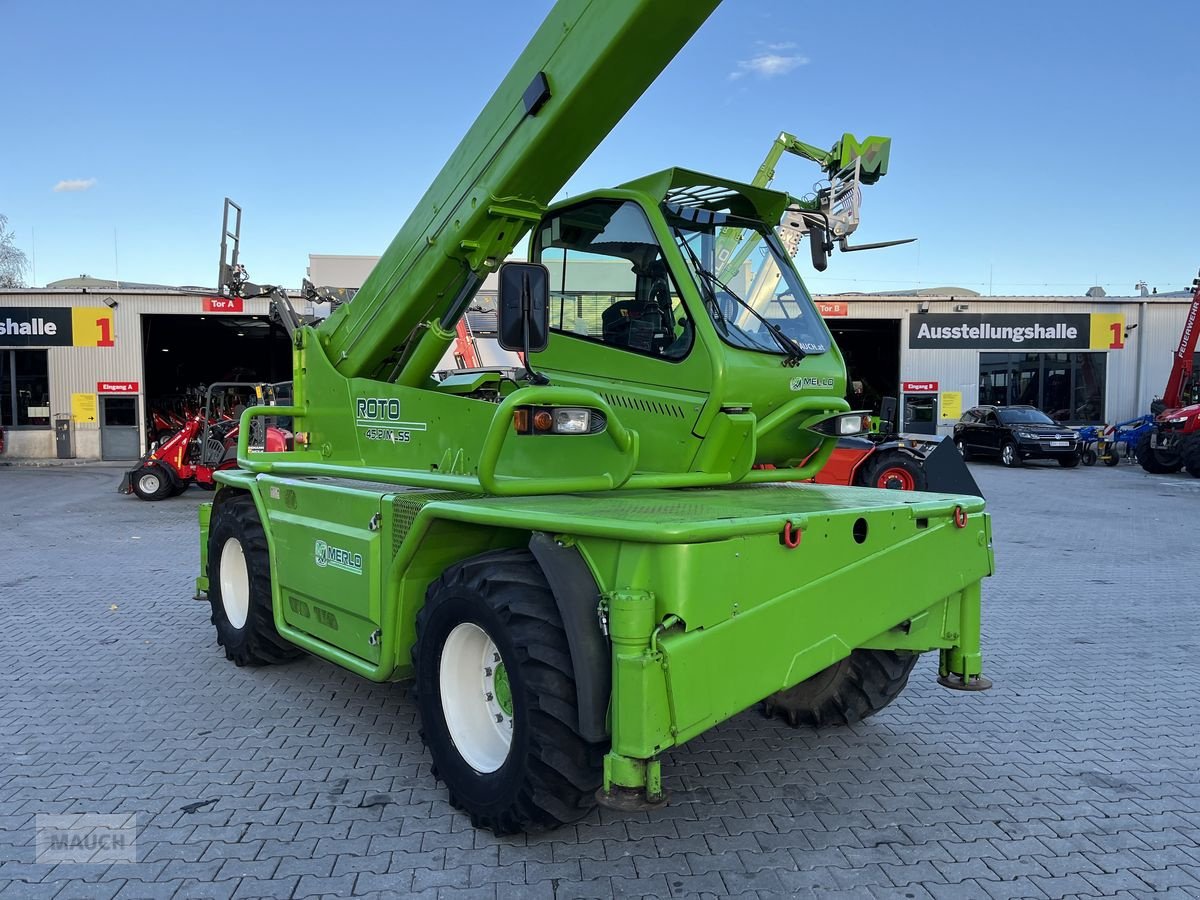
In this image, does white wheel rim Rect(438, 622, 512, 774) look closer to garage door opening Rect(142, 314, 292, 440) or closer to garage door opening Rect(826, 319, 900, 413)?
garage door opening Rect(142, 314, 292, 440)

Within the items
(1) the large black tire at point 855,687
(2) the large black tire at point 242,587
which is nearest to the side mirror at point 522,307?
(1) the large black tire at point 855,687

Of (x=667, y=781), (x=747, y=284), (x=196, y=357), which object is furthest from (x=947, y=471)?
(x=196, y=357)

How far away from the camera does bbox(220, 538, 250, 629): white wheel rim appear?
19.1ft

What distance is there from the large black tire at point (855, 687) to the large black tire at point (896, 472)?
8783mm

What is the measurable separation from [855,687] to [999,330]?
25767 mm

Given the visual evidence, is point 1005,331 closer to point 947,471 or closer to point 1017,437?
point 1017,437

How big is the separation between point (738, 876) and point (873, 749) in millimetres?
1497

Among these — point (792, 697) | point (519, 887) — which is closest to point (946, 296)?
point (792, 697)

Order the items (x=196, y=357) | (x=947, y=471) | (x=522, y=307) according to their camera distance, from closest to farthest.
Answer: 1. (x=522, y=307)
2. (x=947, y=471)
3. (x=196, y=357)

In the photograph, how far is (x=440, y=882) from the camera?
10.0 ft

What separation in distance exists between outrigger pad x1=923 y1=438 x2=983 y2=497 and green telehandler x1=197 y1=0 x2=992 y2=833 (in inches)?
250

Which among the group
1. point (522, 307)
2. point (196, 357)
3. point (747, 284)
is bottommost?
point (522, 307)

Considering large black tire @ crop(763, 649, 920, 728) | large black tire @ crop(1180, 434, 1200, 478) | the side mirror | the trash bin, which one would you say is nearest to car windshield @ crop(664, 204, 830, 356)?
the side mirror

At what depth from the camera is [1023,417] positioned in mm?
23250
